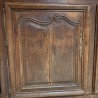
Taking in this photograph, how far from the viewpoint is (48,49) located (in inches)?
38.8

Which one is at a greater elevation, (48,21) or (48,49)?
(48,21)

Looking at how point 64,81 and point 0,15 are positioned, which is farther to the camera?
point 64,81

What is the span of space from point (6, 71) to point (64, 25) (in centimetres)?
41

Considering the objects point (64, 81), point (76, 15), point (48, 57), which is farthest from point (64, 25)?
point (64, 81)

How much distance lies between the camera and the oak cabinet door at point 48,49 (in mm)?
941

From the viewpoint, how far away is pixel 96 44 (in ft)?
3.30

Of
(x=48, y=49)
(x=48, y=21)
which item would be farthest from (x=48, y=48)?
(x=48, y=21)

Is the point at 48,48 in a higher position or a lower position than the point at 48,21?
lower

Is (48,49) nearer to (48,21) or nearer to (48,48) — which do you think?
(48,48)

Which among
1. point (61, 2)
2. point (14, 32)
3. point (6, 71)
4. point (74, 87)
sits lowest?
point (74, 87)

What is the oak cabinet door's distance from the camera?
941 millimetres

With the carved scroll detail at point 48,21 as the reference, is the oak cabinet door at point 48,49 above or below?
below

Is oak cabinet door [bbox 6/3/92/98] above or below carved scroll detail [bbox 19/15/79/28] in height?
below

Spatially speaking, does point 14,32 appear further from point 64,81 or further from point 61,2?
point 64,81
